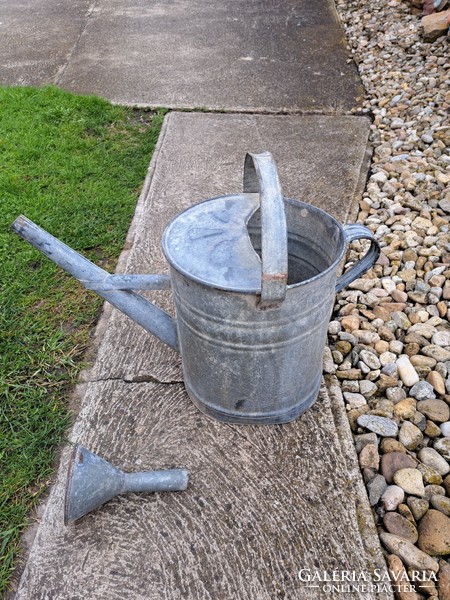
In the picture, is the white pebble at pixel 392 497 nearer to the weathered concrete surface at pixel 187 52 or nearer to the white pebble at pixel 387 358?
the white pebble at pixel 387 358

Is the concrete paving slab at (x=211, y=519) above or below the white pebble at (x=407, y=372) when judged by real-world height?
above

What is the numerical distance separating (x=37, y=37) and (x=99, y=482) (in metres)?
4.51

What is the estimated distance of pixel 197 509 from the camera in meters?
1.53

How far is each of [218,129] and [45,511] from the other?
2.56 metres

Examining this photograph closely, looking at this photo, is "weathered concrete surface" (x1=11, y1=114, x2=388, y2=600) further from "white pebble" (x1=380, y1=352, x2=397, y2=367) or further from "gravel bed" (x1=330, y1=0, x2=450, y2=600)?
"white pebble" (x1=380, y1=352, x2=397, y2=367)

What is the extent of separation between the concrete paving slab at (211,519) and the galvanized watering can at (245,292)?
11 centimetres

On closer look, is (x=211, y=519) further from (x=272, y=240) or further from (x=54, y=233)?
(x=54, y=233)

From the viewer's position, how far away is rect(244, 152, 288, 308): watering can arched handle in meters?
1.17

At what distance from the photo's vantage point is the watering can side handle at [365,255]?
1.54 meters

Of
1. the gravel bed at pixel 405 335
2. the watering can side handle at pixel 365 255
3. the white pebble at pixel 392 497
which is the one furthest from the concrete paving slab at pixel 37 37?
the white pebble at pixel 392 497

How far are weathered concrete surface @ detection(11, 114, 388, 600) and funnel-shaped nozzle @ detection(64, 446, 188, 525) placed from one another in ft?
0.17

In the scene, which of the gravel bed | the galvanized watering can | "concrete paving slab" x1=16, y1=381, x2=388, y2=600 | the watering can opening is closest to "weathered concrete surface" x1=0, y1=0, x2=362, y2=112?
the gravel bed

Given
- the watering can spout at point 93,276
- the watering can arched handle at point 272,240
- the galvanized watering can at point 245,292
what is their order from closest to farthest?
the watering can arched handle at point 272,240
the galvanized watering can at point 245,292
the watering can spout at point 93,276

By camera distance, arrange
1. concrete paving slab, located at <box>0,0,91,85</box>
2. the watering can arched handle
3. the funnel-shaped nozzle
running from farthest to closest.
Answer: concrete paving slab, located at <box>0,0,91,85</box> → the funnel-shaped nozzle → the watering can arched handle
